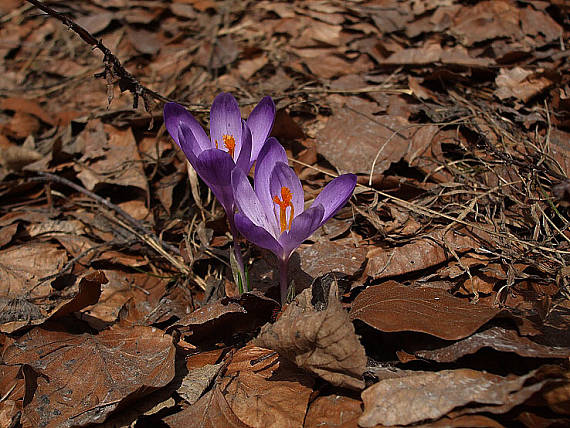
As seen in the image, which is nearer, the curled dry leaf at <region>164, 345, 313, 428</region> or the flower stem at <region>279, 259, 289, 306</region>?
the curled dry leaf at <region>164, 345, 313, 428</region>

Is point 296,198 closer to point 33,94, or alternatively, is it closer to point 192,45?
point 192,45

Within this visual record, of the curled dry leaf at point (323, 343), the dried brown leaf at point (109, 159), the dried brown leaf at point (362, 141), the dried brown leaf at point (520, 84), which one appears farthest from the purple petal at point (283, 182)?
the dried brown leaf at point (520, 84)

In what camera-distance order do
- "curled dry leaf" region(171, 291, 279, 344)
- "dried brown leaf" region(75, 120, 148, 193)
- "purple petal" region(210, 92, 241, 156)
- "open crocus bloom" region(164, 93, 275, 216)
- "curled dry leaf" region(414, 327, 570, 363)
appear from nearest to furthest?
"curled dry leaf" region(414, 327, 570, 363)
"open crocus bloom" region(164, 93, 275, 216)
"curled dry leaf" region(171, 291, 279, 344)
"purple petal" region(210, 92, 241, 156)
"dried brown leaf" region(75, 120, 148, 193)

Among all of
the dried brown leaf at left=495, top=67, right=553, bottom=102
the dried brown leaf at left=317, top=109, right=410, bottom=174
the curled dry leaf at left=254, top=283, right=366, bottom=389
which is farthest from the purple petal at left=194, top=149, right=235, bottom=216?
the dried brown leaf at left=495, top=67, right=553, bottom=102

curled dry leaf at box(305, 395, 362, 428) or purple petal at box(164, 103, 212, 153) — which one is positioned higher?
purple petal at box(164, 103, 212, 153)

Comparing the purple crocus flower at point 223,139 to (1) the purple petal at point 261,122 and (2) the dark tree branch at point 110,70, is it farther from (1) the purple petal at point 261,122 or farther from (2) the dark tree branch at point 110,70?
(2) the dark tree branch at point 110,70

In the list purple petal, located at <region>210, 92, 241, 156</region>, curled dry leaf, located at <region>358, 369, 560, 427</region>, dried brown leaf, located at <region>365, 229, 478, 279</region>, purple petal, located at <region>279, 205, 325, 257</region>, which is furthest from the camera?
dried brown leaf, located at <region>365, 229, 478, 279</region>

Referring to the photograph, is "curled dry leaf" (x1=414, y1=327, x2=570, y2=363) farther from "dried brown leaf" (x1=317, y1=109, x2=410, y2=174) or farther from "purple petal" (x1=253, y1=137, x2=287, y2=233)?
"dried brown leaf" (x1=317, y1=109, x2=410, y2=174)
